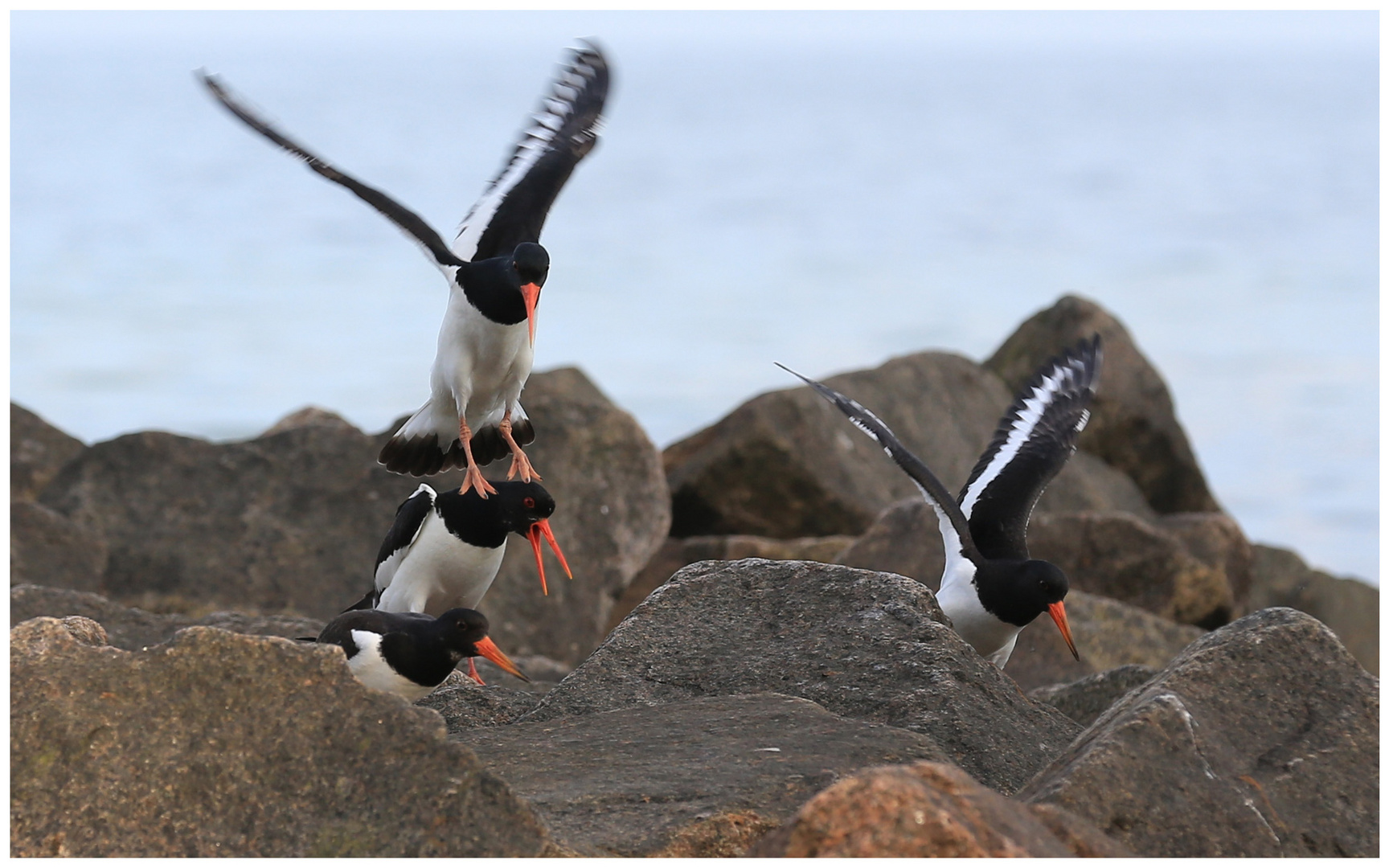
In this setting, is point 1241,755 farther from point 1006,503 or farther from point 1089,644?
point 1089,644

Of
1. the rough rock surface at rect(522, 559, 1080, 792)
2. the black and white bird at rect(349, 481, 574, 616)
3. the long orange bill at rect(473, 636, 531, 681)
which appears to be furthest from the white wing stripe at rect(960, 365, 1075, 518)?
the long orange bill at rect(473, 636, 531, 681)

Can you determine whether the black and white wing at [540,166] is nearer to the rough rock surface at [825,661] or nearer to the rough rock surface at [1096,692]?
the rough rock surface at [825,661]

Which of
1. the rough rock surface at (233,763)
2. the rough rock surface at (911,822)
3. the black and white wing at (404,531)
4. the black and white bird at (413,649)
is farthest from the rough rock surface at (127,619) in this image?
the rough rock surface at (911,822)

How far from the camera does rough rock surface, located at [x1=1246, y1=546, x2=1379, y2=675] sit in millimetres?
12000

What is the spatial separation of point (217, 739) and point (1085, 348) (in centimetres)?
598

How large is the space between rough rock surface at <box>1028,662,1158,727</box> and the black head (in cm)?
258

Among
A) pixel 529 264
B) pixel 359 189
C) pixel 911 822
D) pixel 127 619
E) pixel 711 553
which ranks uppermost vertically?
pixel 359 189

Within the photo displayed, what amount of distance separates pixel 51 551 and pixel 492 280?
4.01 m

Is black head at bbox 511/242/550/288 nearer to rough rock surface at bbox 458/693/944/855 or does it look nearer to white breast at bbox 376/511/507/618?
white breast at bbox 376/511/507/618

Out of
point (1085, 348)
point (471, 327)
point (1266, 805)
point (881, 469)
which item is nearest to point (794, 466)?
point (881, 469)

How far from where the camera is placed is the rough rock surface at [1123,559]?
1059cm

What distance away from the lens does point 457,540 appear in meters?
6.71

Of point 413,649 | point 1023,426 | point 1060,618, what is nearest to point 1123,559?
point 1023,426

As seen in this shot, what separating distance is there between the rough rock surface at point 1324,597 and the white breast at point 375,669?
27.3 ft
